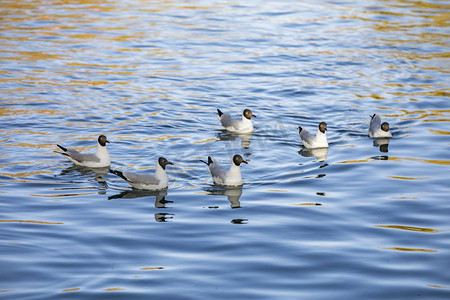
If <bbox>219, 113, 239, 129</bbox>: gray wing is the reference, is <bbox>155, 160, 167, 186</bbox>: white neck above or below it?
below

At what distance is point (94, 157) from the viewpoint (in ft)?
54.5

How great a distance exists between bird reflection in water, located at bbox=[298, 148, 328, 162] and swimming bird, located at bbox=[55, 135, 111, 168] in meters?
5.19

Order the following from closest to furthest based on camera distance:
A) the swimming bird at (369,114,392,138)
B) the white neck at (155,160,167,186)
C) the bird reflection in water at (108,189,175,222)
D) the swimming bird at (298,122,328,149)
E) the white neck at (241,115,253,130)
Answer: the bird reflection in water at (108,189,175,222) < the white neck at (155,160,167,186) < the swimming bird at (298,122,328,149) < the swimming bird at (369,114,392,138) < the white neck at (241,115,253,130)

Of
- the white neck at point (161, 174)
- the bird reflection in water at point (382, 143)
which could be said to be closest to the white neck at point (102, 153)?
the white neck at point (161, 174)

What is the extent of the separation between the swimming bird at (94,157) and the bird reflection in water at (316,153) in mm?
5189

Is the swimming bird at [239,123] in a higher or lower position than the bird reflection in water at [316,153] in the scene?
higher

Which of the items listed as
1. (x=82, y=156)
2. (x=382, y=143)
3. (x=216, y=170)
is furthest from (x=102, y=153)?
(x=382, y=143)

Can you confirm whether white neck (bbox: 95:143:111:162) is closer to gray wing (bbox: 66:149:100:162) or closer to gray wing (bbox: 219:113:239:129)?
gray wing (bbox: 66:149:100:162)

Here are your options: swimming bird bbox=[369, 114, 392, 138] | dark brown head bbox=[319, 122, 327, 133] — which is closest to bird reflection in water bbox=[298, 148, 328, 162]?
dark brown head bbox=[319, 122, 327, 133]

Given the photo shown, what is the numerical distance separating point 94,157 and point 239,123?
16.7 ft

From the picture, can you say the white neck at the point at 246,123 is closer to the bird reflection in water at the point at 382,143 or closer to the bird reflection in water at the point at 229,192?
the bird reflection in water at the point at 382,143

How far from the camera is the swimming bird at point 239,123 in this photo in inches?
792

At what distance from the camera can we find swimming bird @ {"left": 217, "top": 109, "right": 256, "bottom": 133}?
20.1 metres

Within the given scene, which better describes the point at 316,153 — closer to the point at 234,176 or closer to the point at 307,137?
the point at 307,137
